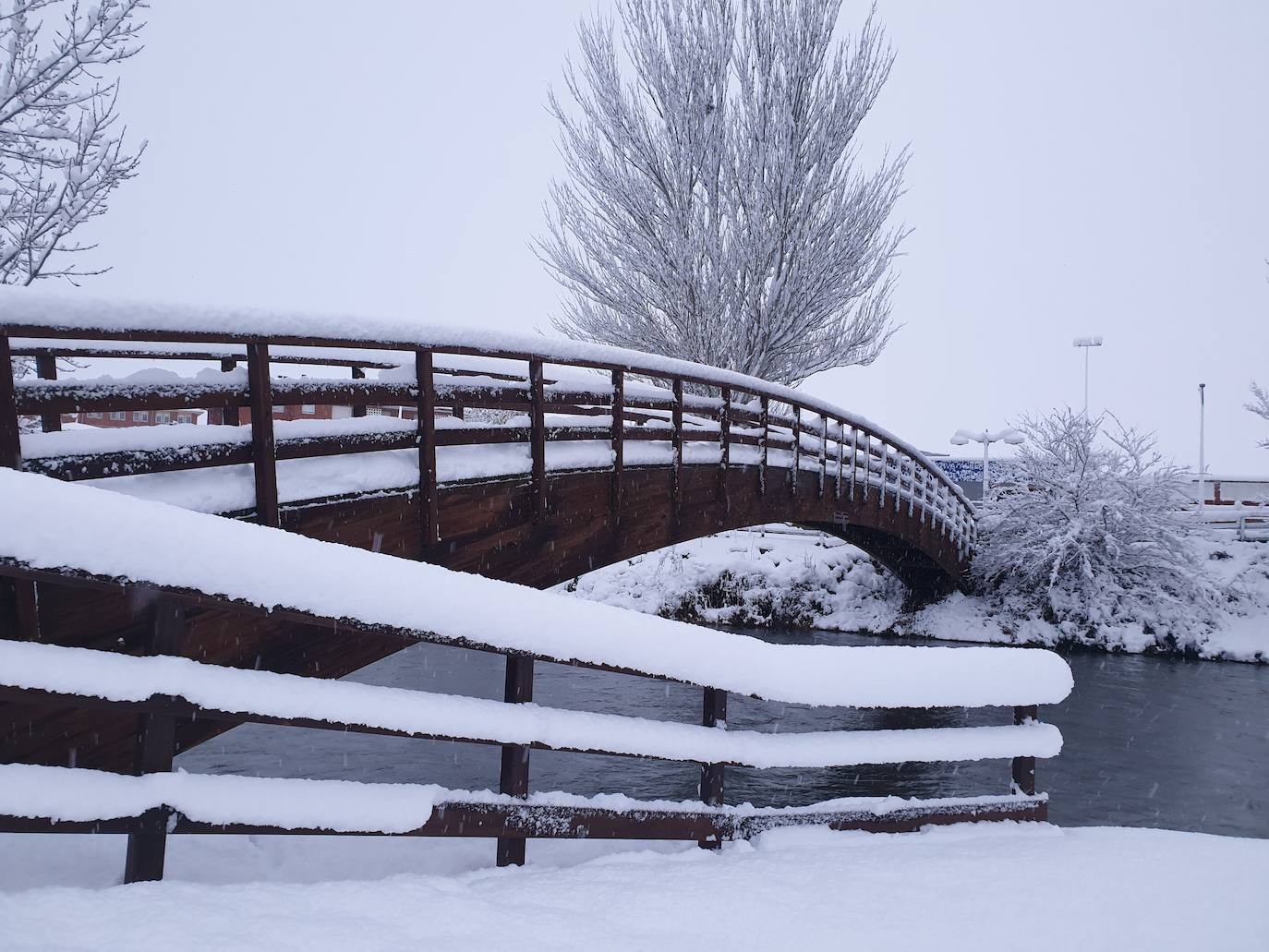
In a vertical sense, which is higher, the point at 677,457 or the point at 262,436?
the point at 262,436

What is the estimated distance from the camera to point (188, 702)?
2350 millimetres

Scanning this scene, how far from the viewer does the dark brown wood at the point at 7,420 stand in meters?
3.25

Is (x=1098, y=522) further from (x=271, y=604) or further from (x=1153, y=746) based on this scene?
(x=271, y=604)

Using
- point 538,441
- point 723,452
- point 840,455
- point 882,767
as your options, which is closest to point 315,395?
point 538,441

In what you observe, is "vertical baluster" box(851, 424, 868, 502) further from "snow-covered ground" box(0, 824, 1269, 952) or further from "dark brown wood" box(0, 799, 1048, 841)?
"snow-covered ground" box(0, 824, 1269, 952)

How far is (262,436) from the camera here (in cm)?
421

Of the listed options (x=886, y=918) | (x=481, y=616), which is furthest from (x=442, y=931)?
(x=886, y=918)

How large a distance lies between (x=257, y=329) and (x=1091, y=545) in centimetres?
1800

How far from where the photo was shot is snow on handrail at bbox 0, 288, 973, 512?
345 cm

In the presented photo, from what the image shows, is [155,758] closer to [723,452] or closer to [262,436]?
[262,436]

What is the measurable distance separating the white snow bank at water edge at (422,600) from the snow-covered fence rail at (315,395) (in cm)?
147

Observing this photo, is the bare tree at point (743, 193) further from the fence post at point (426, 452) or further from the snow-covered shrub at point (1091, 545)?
the fence post at point (426, 452)

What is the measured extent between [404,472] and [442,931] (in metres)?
3.28

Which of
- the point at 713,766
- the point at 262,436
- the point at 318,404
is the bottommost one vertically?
the point at 713,766
